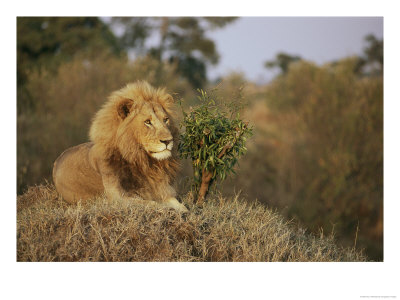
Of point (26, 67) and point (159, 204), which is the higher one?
point (26, 67)

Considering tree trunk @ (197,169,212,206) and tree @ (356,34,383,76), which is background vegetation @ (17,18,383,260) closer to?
tree @ (356,34,383,76)

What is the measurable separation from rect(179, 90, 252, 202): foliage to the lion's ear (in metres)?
0.57

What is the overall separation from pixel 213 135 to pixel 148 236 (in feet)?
3.99

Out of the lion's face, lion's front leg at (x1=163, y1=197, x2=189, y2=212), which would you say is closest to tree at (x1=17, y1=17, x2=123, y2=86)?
the lion's face

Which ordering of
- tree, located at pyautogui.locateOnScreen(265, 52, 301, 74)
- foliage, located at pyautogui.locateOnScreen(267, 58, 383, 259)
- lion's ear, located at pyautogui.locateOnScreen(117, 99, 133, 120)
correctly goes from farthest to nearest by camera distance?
1. tree, located at pyautogui.locateOnScreen(265, 52, 301, 74)
2. foliage, located at pyautogui.locateOnScreen(267, 58, 383, 259)
3. lion's ear, located at pyautogui.locateOnScreen(117, 99, 133, 120)

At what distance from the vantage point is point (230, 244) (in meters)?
4.27

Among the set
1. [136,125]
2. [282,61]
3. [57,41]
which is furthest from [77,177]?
[282,61]

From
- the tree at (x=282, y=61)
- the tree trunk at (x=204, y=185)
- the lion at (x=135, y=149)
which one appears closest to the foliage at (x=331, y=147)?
the tree at (x=282, y=61)

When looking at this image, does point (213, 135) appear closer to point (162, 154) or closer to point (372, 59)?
point (162, 154)

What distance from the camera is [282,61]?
25453 millimetres

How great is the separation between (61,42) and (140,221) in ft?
45.9

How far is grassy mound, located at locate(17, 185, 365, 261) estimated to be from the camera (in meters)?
3.96
